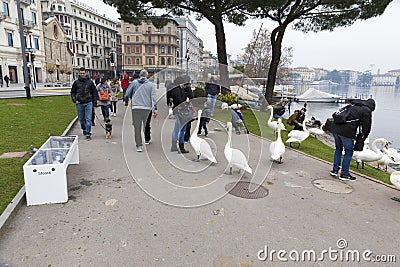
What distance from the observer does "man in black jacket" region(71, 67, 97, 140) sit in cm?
762

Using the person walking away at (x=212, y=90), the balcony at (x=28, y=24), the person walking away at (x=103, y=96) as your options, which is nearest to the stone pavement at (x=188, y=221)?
the person walking away at (x=212, y=90)

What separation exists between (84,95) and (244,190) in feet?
17.1

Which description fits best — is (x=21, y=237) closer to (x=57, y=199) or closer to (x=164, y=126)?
(x=57, y=199)

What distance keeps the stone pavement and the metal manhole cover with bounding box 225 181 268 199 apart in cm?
13

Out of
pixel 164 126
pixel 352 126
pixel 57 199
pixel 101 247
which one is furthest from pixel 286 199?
pixel 164 126

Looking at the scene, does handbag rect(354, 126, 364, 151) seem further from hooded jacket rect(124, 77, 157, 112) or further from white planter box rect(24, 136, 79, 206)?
white planter box rect(24, 136, 79, 206)

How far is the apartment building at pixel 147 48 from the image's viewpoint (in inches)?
2682

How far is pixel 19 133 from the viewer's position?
8.18m

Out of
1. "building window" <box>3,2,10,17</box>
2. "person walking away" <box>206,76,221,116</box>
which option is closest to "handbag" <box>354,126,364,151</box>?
"person walking away" <box>206,76,221,116</box>

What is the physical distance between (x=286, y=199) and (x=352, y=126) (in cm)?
202

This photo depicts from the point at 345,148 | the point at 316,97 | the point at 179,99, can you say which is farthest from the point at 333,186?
the point at 316,97

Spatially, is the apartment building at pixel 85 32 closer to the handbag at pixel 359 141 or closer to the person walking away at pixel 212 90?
the person walking away at pixel 212 90

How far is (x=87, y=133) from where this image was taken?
8.05m

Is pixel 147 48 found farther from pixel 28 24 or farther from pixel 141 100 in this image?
pixel 141 100
